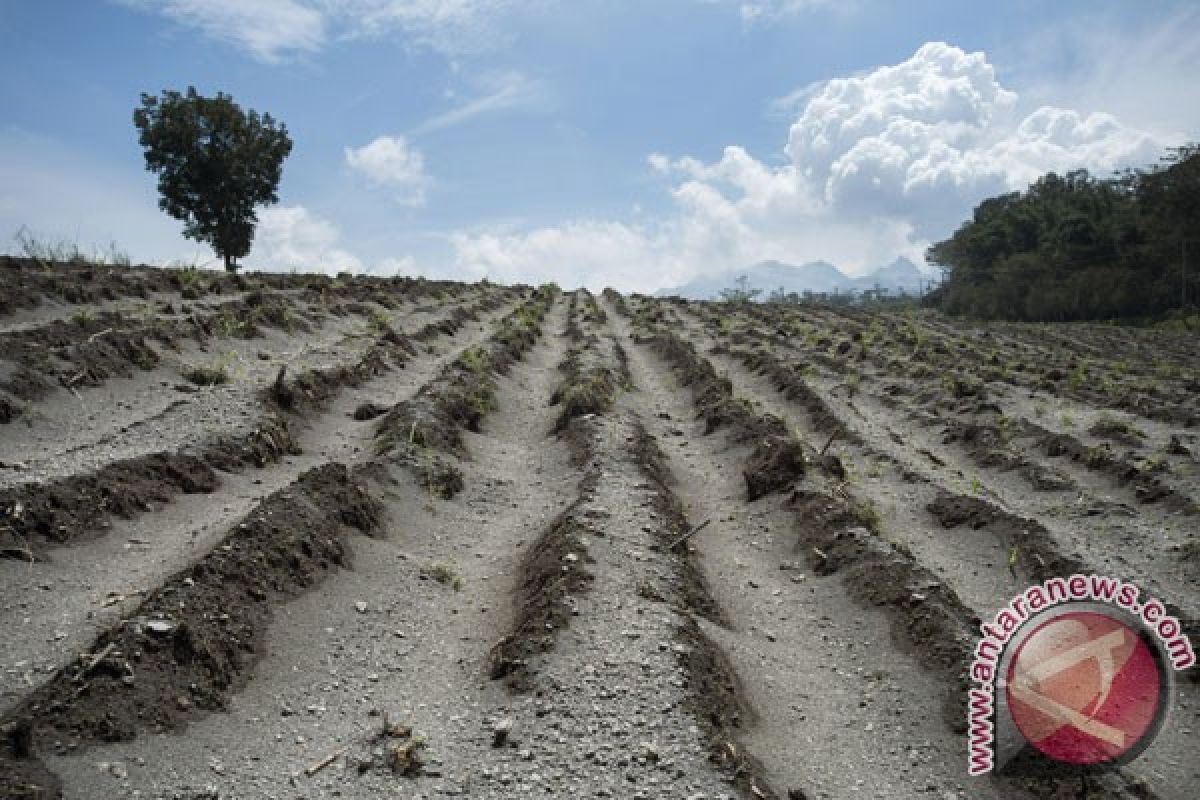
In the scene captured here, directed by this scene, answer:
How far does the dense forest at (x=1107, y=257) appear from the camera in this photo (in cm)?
4503

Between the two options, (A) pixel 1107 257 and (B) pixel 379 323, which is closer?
(B) pixel 379 323

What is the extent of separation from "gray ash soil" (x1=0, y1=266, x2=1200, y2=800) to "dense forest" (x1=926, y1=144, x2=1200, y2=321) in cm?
3923

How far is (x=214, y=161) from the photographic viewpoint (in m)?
32.3

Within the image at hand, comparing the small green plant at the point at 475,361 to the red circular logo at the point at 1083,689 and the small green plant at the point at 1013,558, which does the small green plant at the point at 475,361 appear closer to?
the small green plant at the point at 1013,558

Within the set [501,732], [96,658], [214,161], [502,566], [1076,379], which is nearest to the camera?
[96,658]

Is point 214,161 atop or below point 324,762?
atop

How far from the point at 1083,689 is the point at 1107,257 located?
56.9m

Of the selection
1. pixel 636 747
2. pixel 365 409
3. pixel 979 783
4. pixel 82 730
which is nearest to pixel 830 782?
pixel 979 783

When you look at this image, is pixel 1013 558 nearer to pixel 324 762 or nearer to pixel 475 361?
pixel 324 762

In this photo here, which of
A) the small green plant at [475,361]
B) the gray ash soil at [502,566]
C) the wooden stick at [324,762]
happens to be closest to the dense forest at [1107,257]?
the gray ash soil at [502,566]

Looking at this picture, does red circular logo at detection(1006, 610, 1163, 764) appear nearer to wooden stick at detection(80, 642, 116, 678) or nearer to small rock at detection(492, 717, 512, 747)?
small rock at detection(492, 717, 512, 747)

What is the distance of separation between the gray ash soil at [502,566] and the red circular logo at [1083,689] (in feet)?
0.68

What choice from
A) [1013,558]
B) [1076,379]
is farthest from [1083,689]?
[1076,379]

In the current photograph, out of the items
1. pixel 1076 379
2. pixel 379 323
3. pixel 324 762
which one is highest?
pixel 379 323
